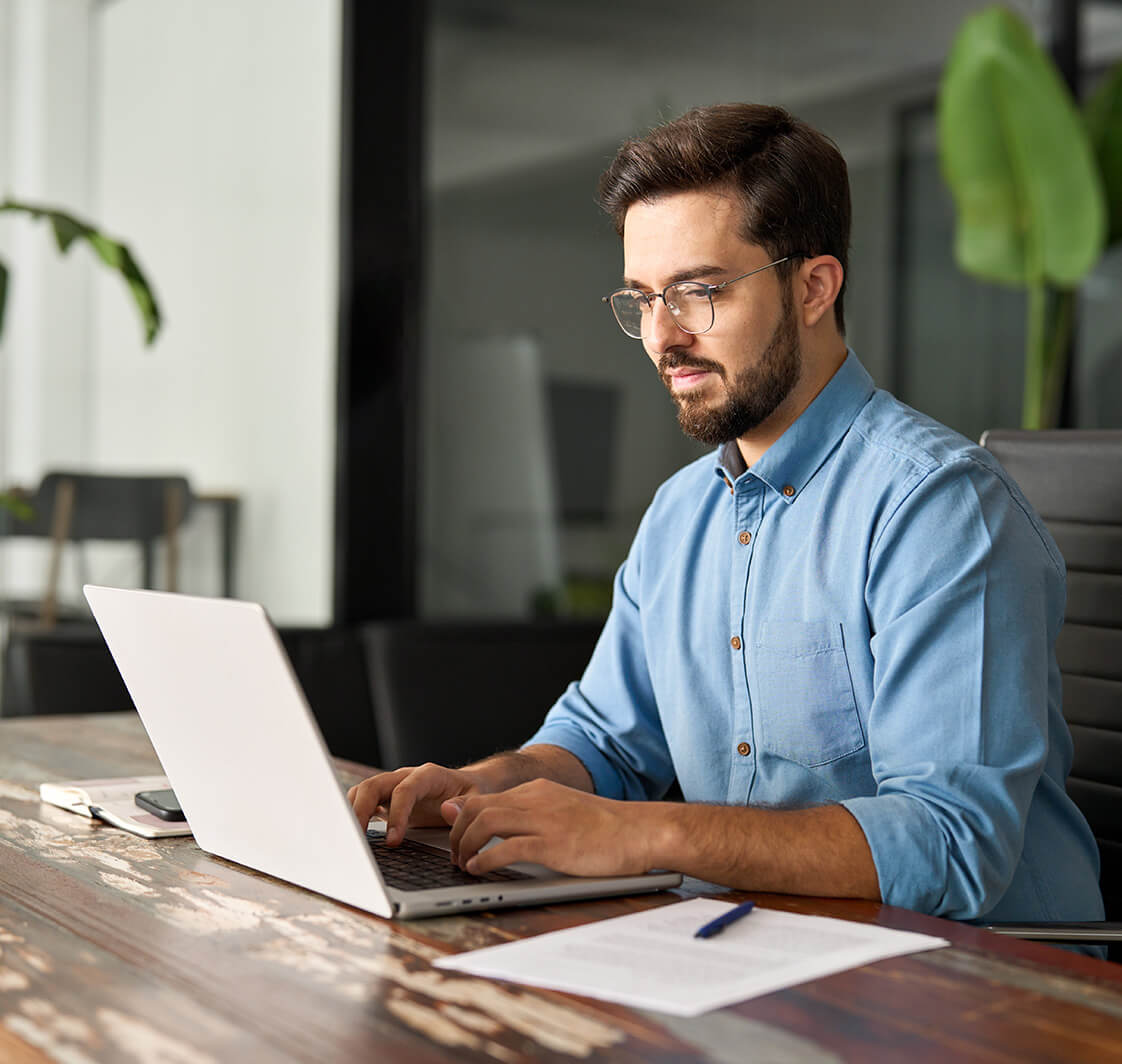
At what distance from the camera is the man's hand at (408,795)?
1269mm

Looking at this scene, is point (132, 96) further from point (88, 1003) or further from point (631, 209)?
point (88, 1003)

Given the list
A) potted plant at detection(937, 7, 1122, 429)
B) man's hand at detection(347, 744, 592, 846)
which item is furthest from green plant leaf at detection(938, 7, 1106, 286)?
man's hand at detection(347, 744, 592, 846)

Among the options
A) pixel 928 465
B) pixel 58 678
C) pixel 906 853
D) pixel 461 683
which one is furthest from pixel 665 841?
pixel 58 678

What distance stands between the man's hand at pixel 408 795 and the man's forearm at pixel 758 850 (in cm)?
22

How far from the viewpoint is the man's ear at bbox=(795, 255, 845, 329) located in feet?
4.97

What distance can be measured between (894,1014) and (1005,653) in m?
0.46

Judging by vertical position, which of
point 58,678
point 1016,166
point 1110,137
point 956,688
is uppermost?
point 1110,137

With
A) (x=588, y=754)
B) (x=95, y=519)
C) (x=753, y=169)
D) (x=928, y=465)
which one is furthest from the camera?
(x=95, y=519)

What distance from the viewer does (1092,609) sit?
66.6 inches

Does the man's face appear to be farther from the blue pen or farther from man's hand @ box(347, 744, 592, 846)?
the blue pen

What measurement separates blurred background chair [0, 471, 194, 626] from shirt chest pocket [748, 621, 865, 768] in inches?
89.6

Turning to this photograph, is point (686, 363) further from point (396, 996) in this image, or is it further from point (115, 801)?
point (396, 996)

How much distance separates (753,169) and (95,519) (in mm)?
2368

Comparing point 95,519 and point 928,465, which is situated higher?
point 928,465
